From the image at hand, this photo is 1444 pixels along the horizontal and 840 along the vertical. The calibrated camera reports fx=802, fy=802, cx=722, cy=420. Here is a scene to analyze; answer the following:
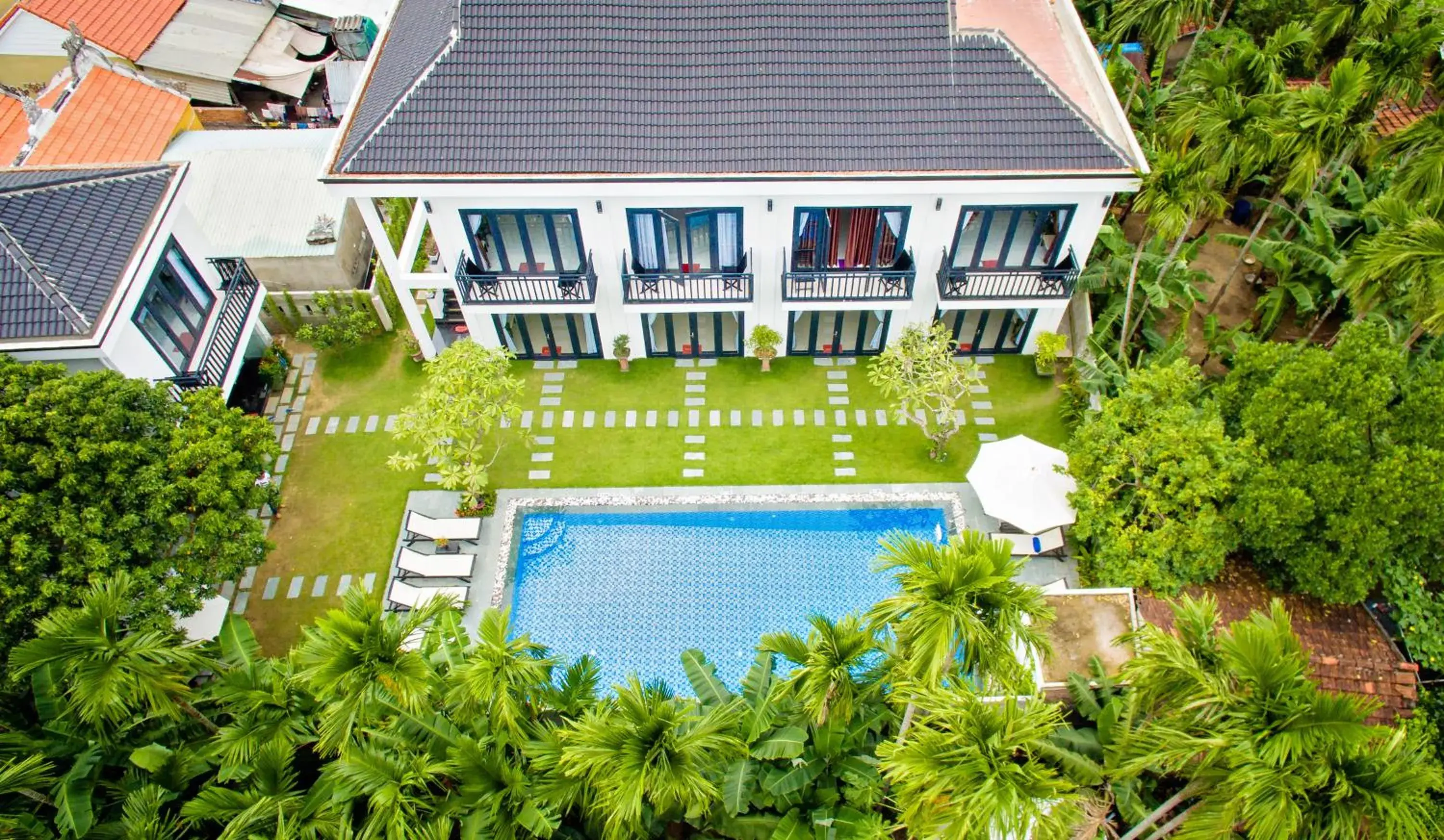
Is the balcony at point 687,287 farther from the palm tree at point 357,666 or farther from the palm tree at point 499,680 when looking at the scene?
the palm tree at point 357,666

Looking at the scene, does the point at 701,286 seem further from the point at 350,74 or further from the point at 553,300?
the point at 350,74

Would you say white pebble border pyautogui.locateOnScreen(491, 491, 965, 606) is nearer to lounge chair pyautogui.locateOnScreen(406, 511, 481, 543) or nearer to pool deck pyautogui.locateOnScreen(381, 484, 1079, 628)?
pool deck pyautogui.locateOnScreen(381, 484, 1079, 628)

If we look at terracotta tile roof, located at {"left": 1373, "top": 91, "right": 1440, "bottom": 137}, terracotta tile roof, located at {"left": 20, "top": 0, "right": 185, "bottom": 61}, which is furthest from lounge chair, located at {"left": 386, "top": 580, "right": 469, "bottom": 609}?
terracotta tile roof, located at {"left": 1373, "top": 91, "right": 1440, "bottom": 137}

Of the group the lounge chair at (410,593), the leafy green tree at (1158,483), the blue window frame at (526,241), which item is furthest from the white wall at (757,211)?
the lounge chair at (410,593)

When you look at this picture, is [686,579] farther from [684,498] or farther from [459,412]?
[459,412]

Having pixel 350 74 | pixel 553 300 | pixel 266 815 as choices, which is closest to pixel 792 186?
pixel 553 300

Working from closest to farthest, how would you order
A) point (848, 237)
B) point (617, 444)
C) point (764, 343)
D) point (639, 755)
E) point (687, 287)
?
1. point (639, 755)
2. point (687, 287)
3. point (848, 237)
4. point (617, 444)
5. point (764, 343)

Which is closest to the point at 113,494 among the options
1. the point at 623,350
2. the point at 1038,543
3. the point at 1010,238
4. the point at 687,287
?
the point at 623,350
